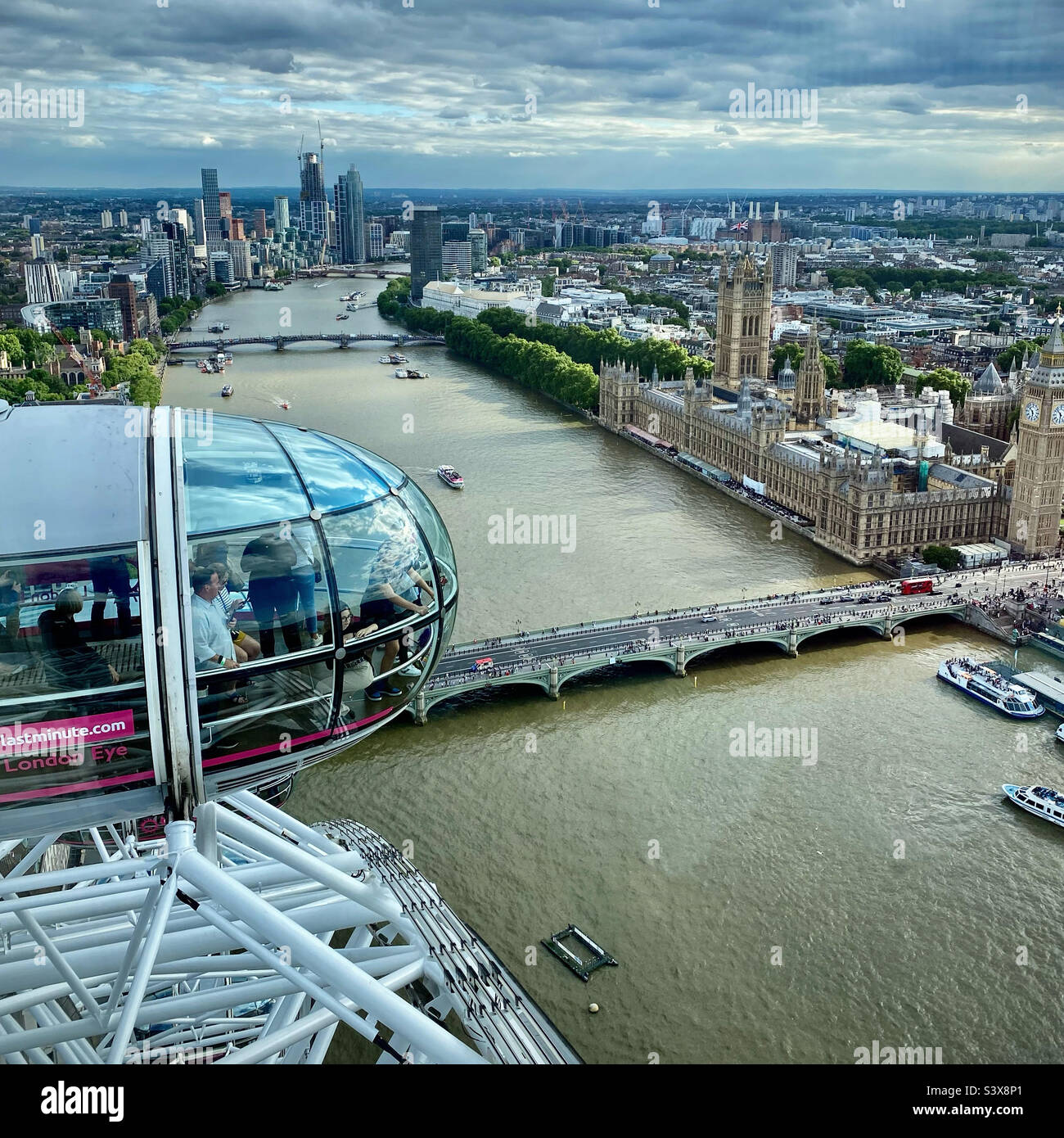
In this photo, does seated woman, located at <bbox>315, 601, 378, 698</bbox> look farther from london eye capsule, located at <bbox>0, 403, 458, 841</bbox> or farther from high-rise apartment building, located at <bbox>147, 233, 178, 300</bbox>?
high-rise apartment building, located at <bbox>147, 233, 178, 300</bbox>

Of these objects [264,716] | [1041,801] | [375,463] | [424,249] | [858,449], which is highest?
[424,249]

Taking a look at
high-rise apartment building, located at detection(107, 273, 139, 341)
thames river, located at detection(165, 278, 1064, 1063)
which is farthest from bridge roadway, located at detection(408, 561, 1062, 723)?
high-rise apartment building, located at detection(107, 273, 139, 341)

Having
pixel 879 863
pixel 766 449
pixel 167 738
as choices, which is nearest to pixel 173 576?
pixel 167 738

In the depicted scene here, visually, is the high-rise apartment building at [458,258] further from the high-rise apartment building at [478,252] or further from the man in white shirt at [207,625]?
the man in white shirt at [207,625]

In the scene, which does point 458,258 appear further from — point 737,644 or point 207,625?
point 207,625

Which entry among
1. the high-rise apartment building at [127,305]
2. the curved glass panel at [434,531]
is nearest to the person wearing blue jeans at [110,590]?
the curved glass panel at [434,531]

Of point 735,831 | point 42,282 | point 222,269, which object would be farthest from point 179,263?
point 735,831
